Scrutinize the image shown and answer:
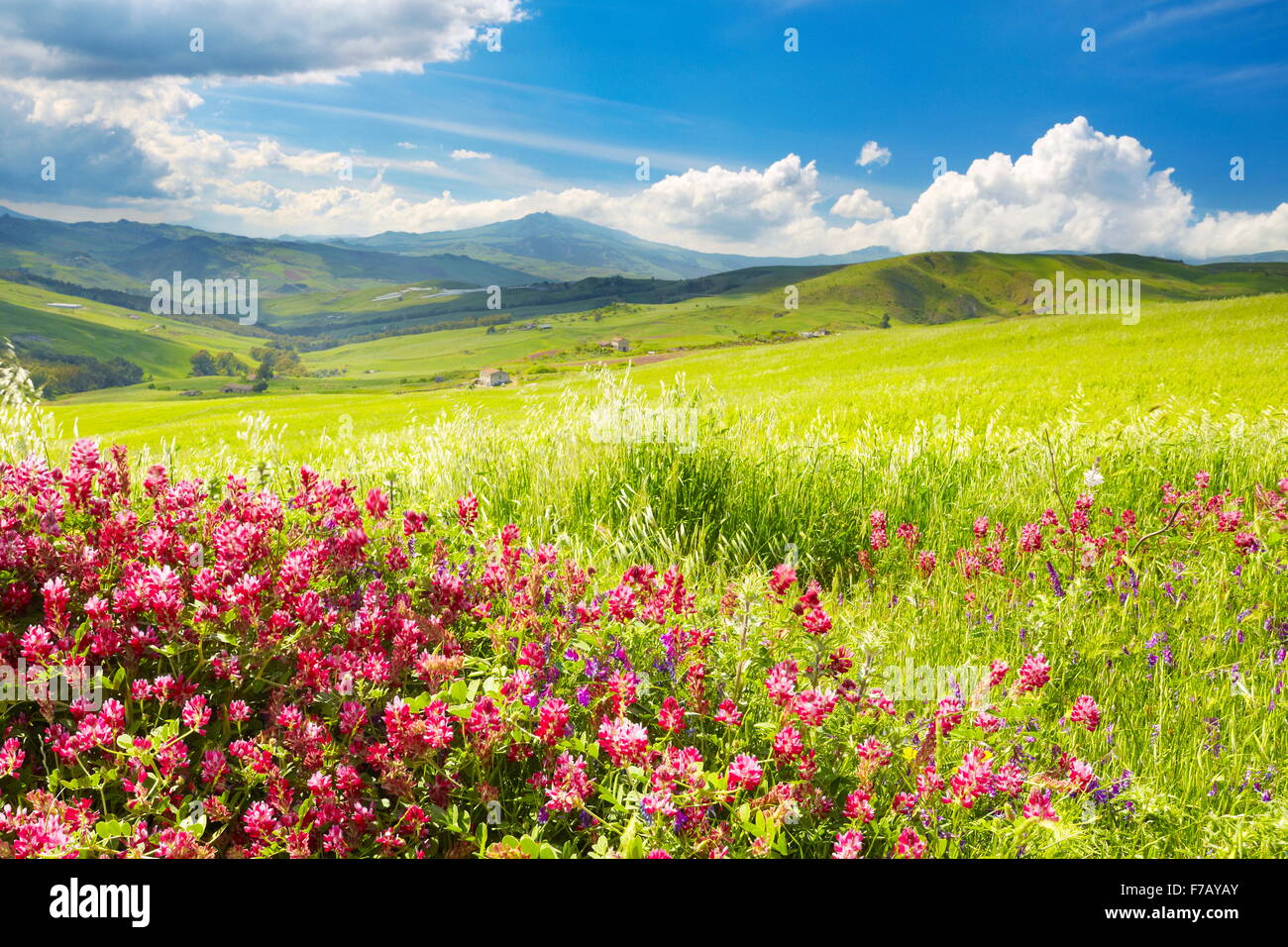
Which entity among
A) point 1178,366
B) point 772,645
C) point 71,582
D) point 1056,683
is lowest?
point 1056,683

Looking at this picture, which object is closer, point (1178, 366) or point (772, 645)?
point (772, 645)

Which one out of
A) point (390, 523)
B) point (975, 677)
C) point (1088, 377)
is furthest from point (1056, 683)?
point (1088, 377)

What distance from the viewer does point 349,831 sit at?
247 centimetres

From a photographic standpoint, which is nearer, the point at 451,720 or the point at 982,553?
the point at 451,720

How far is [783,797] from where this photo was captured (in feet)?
8.00

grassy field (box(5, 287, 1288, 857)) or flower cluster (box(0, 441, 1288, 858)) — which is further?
grassy field (box(5, 287, 1288, 857))

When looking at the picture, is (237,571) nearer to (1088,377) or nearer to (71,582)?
(71,582)

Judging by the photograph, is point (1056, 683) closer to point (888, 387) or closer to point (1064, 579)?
point (1064, 579)

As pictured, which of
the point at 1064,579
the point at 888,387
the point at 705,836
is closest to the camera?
the point at 705,836

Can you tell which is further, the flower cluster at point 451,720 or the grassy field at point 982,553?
the grassy field at point 982,553

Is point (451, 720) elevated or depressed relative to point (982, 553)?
depressed

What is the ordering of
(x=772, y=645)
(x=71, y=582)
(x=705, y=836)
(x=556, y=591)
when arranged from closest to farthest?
(x=705, y=836) → (x=71, y=582) → (x=772, y=645) → (x=556, y=591)

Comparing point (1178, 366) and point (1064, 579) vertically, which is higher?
point (1178, 366)

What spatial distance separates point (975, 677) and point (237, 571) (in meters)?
3.47
